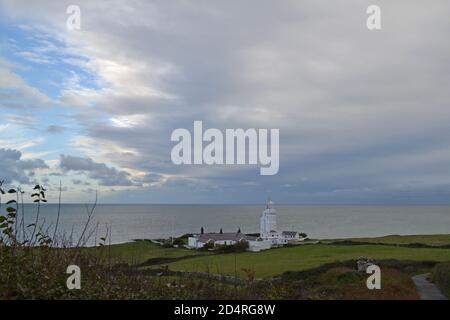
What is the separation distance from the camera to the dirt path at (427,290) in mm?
11492

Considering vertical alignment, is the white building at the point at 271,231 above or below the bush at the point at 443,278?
above

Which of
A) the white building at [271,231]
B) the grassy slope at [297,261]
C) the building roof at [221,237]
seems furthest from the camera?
the white building at [271,231]

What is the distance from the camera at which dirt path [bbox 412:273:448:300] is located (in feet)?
37.7

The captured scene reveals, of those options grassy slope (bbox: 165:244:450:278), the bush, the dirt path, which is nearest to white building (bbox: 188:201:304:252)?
grassy slope (bbox: 165:244:450:278)

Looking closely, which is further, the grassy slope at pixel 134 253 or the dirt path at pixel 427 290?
the grassy slope at pixel 134 253

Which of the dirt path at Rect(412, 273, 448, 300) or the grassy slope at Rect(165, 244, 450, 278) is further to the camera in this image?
the grassy slope at Rect(165, 244, 450, 278)

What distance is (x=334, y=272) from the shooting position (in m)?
15.4

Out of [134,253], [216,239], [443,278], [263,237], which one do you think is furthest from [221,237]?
[443,278]

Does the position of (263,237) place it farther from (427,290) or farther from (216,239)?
(427,290)

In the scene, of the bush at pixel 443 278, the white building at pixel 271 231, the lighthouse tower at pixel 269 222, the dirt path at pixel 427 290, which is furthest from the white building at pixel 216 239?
the bush at pixel 443 278

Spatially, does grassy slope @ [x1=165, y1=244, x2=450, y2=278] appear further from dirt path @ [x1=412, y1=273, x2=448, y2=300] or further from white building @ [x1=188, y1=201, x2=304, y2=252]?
white building @ [x1=188, y1=201, x2=304, y2=252]

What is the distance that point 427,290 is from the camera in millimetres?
12617

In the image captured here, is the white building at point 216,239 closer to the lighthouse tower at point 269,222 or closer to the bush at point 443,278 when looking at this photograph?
the lighthouse tower at point 269,222
